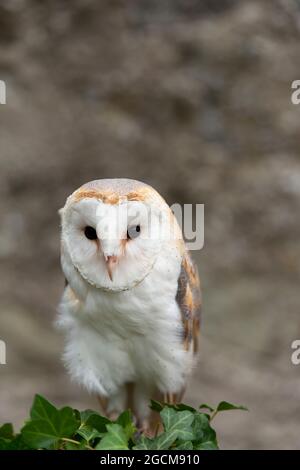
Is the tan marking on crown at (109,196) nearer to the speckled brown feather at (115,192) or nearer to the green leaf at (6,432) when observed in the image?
the speckled brown feather at (115,192)

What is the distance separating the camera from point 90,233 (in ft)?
3.79

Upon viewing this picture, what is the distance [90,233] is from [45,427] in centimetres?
29

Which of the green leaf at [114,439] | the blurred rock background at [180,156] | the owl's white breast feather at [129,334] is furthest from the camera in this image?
the blurred rock background at [180,156]

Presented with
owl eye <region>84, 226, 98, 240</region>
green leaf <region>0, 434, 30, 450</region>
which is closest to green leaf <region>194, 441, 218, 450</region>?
green leaf <region>0, 434, 30, 450</region>

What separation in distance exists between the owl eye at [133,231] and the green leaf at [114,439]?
278 millimetres

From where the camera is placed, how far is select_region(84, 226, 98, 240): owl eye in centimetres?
115

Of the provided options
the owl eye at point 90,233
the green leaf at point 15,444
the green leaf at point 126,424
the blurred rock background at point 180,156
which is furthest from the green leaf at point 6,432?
the blurred rock background at point 180,156

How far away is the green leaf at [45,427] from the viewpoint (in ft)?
3.39

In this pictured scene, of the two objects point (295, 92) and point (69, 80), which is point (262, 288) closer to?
point (295, 92)

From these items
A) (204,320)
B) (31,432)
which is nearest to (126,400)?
(31,432)

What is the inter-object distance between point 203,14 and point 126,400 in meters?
1.45

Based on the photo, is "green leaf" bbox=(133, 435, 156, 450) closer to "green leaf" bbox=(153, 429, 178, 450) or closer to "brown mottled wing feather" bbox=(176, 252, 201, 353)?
"green leaf" bbox=(153, 429, 178, 450)

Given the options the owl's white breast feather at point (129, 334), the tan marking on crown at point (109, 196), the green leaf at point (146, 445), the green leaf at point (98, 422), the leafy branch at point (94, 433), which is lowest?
the green leaf at point (146, 445)

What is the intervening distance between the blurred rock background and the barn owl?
1.21 meters
